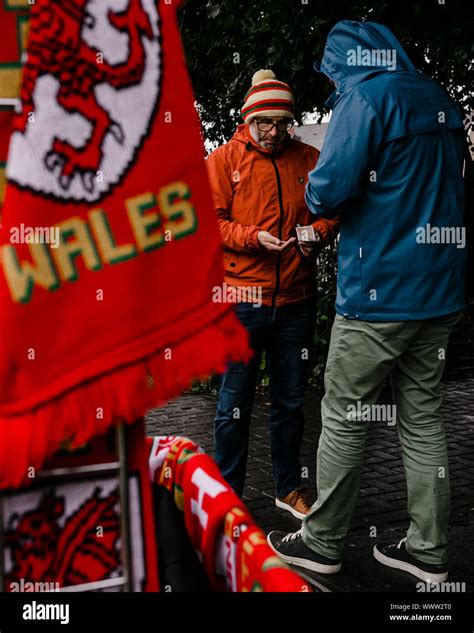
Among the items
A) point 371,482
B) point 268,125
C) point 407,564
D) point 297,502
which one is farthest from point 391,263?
point 371,482

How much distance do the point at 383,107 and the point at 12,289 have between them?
2.10 meters

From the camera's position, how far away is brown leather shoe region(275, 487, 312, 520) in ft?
A: 13.7

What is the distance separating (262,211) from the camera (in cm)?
388

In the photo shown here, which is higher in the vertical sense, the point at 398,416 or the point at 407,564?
the point at 398,416

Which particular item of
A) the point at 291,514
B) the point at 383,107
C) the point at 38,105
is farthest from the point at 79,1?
the point at 291,514

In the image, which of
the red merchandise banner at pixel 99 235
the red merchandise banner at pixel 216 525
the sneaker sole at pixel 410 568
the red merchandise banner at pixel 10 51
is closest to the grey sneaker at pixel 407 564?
the sneaker sole at pixel 410 568

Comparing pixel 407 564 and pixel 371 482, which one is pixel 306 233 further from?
pixel 371 482

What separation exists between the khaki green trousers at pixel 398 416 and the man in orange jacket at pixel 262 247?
0.57 meters

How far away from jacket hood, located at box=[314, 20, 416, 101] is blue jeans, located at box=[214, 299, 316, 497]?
3.70 feet

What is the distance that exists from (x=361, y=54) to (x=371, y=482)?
265 centimetres

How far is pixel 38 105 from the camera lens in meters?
1.38

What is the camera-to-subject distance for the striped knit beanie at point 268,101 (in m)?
3.84

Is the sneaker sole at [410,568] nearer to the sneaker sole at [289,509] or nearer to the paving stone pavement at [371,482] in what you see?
the paving stone pavement at [371,482]

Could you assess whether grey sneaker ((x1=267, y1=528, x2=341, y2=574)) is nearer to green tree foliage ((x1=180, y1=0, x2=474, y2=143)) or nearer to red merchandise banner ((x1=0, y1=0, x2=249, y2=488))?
red merchandise banner ((x1=0, y1=0, x2=249, y2=488))
